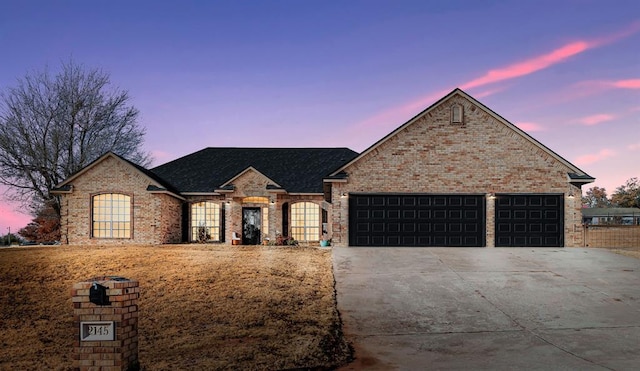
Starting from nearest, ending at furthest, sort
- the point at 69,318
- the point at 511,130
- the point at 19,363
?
1. the point at 19,363
2. the point at 69,318
3. the point at 511,130

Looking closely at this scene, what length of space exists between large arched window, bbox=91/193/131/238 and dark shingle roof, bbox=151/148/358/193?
3.25 meters

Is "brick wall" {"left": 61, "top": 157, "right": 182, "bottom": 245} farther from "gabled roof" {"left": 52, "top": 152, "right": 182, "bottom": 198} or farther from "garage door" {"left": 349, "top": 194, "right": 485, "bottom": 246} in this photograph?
"garage door" {"left": 349, "top": 194, "right": 485, "bottom": 246}

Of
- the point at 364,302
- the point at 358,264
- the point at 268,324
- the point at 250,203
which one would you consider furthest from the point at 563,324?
the point at 250,203

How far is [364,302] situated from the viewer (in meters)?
12.5

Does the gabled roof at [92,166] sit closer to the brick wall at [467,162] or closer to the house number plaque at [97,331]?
the brick wall at [467,162]

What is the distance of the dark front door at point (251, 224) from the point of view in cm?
2609

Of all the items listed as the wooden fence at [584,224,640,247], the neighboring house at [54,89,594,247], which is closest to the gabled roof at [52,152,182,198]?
the neighboring house at [54,89,594,247]

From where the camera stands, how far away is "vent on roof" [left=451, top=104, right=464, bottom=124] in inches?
881

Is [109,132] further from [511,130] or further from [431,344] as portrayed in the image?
[431,344]

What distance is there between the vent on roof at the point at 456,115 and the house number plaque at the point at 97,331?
18.4 metres

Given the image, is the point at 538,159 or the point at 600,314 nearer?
the point at 600,314

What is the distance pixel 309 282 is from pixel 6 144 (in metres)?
25.0

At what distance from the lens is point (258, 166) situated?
1168 inches

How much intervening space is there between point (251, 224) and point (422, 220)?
897 cm
